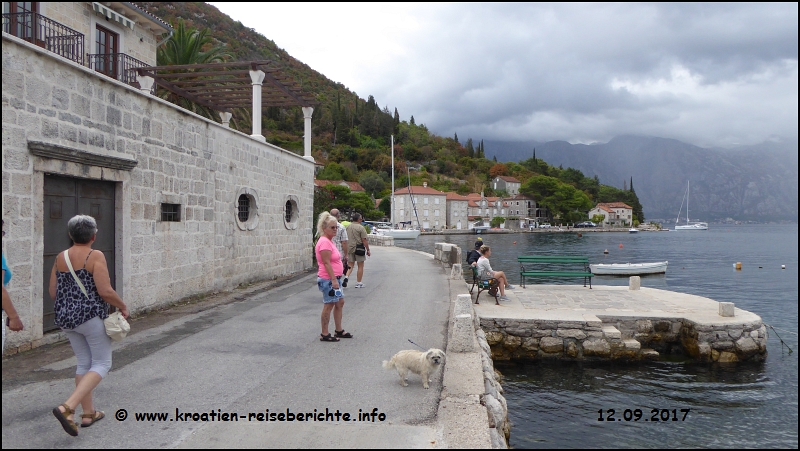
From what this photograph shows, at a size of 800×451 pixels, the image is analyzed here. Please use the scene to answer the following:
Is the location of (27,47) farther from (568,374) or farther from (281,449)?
(568,374)

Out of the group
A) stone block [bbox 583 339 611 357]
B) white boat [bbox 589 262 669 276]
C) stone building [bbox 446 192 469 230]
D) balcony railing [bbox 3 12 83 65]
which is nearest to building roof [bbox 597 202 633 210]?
stone building [bbox 446 192 469 230]

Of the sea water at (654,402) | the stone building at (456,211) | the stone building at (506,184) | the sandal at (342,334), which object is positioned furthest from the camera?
the stone building at (506,184)

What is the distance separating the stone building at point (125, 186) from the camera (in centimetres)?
612

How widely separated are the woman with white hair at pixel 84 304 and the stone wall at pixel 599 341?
8.68 m

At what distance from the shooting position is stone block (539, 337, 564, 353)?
11.2 m

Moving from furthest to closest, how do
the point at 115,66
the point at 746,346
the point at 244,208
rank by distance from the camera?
1. the point at 115,66
2. the point at 244,208
3. the point at 746,346

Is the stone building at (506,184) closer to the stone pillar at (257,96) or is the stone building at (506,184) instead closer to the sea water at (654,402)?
the sea water at (654,402)

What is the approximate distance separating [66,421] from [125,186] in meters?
5.33

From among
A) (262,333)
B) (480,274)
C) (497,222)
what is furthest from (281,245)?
(497,222)

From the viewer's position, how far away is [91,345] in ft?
12.8

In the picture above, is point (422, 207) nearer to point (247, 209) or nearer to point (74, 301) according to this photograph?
point (247, 209)

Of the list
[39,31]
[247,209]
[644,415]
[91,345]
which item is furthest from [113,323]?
[39,31]

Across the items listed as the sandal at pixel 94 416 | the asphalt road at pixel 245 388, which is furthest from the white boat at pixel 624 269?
the sandal at pixel 94 416

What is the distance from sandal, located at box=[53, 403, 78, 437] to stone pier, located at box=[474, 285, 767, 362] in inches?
348
